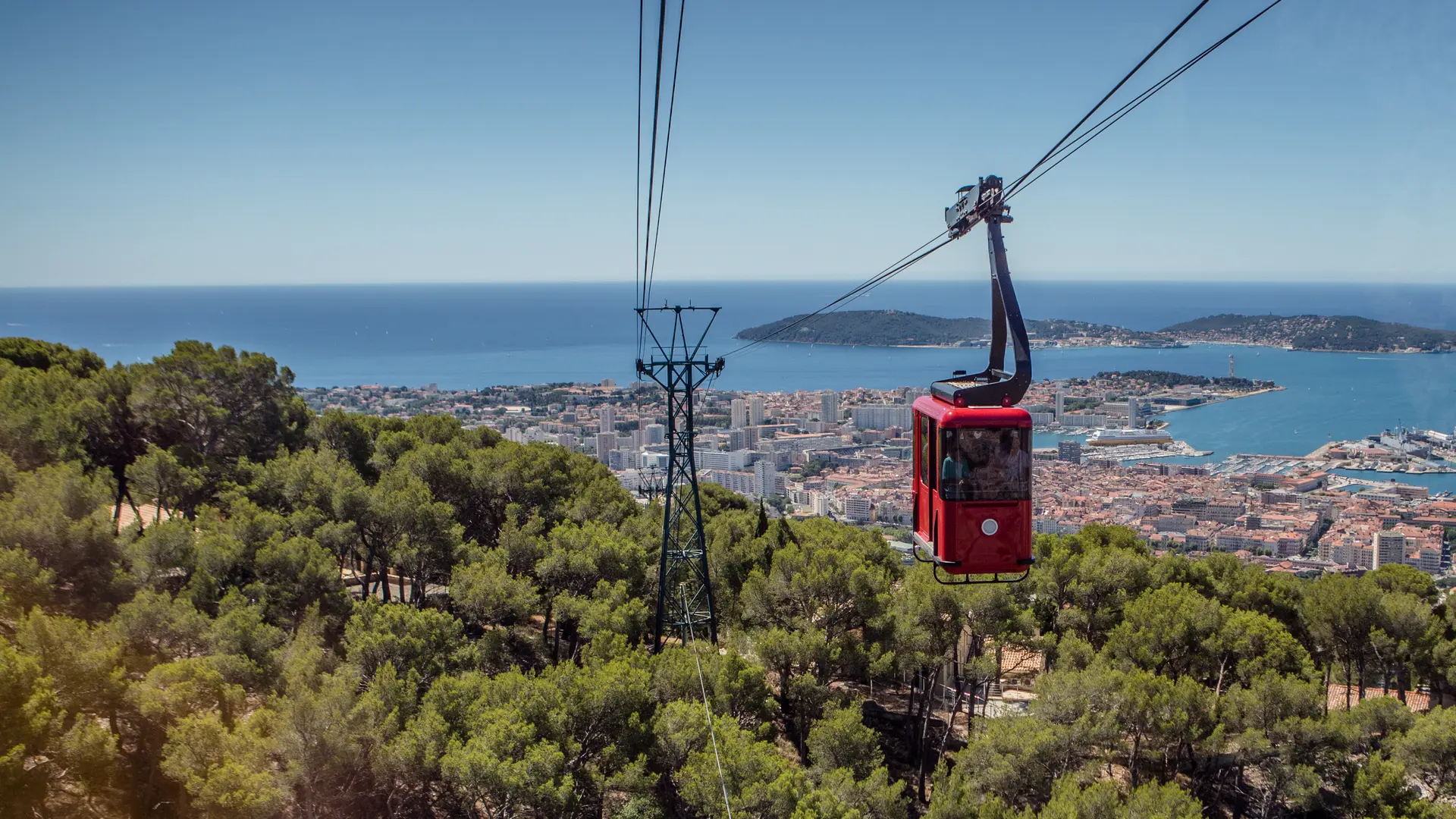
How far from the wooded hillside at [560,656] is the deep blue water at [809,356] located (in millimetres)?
39340

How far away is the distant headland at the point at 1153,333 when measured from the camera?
75.9 metres

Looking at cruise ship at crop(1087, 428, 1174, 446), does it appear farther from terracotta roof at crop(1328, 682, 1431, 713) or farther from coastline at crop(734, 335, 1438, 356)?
terracotta roof at crop(1328, 682, 1431, 713)

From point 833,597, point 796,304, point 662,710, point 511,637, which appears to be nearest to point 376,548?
point 511,637

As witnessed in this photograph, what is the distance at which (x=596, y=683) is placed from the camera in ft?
36.5

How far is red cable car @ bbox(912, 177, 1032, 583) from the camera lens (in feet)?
20.3

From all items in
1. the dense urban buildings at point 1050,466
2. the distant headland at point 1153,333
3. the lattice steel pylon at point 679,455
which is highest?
the distant headland at point 1153,333

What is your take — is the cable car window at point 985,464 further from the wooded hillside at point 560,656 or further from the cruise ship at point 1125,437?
the cruise ship at point 1125,437

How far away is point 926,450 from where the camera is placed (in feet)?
22.9

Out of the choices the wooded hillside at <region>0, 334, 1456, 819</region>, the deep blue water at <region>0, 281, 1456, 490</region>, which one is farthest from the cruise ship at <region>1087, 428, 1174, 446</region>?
the wooded hillside at <region>0, 334, 1456, 819</region>

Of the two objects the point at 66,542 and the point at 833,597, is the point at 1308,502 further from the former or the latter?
the point at 66,542

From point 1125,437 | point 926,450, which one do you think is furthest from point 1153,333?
point 926,450

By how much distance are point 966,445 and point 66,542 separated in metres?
12.3

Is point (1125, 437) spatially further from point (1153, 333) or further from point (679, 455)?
point (679, 455)

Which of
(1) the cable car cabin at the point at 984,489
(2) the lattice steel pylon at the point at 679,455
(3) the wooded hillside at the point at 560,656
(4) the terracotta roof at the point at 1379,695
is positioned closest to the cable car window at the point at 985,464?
(1) the cable car cabin at the point at 984,489
